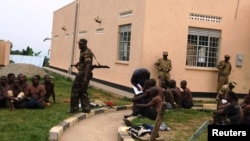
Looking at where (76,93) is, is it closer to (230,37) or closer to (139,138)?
(139,138)

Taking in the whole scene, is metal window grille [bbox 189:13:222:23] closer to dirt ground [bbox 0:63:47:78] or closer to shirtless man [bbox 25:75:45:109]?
shirtless man [bbox 25:75:45:109]

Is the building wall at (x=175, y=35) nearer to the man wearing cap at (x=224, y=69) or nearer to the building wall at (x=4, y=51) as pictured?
the man wearing cap at (x=224, y=69)

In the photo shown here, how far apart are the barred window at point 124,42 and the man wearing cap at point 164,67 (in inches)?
91.6

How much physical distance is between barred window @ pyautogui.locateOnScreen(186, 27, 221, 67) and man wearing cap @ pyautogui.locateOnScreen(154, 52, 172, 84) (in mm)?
1415

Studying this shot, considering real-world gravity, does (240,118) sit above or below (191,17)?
below

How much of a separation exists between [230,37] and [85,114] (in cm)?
860

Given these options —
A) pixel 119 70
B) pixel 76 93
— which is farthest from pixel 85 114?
pixel 119 70

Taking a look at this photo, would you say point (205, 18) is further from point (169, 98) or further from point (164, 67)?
point (169, 98)

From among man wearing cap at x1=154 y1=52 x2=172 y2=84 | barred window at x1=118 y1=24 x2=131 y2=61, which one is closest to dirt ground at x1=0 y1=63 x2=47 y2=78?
barred window at x1=118 y1=24 x2=131 y2=61

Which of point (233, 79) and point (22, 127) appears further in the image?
point (233, 79)

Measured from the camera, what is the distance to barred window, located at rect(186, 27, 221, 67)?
53.6 ft

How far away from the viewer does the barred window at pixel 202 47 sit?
1633 centimetres

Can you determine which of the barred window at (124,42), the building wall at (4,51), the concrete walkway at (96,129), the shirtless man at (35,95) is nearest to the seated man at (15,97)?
the shirtless man at (35,95)

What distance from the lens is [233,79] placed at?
17000 mm
